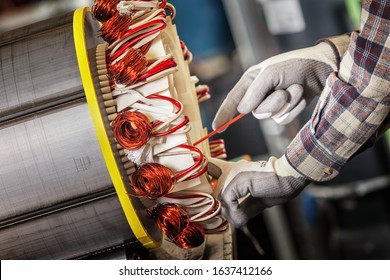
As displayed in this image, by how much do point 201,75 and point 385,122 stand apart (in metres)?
1.41

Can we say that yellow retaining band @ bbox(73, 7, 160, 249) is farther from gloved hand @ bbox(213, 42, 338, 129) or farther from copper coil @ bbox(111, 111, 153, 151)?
gloved hand @ bbox(213, 42, 338, 129)

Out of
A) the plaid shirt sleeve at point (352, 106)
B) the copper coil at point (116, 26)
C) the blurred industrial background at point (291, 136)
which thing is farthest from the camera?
the blurred industrial background at point (291, 136)

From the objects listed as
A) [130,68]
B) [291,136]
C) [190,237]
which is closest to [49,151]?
[130,68]

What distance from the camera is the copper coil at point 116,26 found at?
1264 mm

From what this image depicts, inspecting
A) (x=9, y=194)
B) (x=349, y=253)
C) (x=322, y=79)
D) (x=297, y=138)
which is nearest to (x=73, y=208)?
(x=9, y=194)

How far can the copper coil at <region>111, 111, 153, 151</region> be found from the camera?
123 cm

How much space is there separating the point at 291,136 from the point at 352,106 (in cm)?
175

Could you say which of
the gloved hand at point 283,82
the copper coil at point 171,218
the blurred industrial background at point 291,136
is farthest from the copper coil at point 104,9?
the blurred industrial background at point 291,136

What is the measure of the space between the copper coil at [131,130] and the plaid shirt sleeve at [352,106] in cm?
32

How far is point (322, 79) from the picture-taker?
53.5 inches

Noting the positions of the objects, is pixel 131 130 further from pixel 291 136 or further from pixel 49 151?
pixel 291 136

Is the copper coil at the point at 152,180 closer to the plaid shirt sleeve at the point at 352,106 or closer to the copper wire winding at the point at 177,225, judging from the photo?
the copper wire winding at the point at 177,225

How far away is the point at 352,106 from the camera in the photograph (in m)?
1.21

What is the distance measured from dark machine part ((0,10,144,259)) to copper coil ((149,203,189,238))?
8 centimetres
